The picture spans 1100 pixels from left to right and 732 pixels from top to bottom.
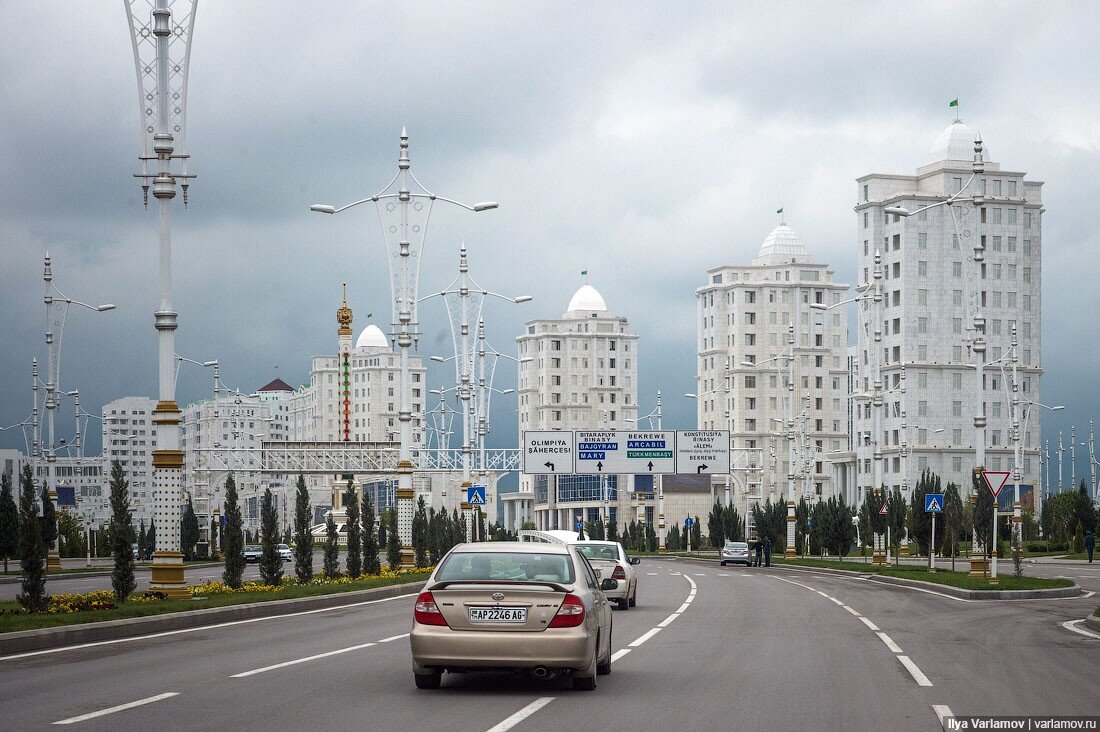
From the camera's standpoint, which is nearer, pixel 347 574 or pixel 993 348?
pixel 347 574

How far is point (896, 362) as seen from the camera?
399 ft

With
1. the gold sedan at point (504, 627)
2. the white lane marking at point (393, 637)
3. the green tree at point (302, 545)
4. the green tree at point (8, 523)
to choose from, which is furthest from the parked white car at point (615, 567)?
the green tree at point (8, 523)

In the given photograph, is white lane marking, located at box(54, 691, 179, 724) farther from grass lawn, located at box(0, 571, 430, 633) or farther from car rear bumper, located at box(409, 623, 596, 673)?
grass lawn, located at box(0, 571, 430, 633)

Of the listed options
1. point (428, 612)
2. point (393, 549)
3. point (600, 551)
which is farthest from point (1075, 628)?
point (393, 549)

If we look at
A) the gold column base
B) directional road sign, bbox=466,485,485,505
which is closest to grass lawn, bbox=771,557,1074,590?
directional road sign, bbox=466,485,485,505

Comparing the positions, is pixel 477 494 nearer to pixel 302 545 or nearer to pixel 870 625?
pixel 302 545

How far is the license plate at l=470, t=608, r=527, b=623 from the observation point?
12562mm

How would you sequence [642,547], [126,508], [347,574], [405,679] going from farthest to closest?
[642,547] < [347,574] < [126,508] < [405,679]

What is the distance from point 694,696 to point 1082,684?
441 centimetres

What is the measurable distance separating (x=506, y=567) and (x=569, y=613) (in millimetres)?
1003

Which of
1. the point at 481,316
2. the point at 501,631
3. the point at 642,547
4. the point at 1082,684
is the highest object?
the point at 481,316

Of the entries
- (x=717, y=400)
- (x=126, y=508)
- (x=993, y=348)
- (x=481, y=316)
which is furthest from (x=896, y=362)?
(x=126, y=508)

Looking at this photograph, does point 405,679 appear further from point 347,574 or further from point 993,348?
point 993,348

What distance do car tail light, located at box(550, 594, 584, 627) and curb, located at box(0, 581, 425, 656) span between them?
8.12 m
